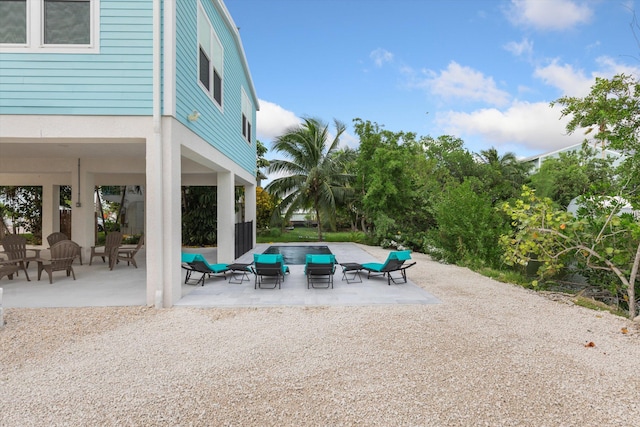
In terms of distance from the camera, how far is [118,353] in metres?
3.99

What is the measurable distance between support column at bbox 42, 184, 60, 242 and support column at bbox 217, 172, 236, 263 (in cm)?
846

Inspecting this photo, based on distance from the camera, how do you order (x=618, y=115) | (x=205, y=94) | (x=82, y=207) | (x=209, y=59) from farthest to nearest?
(x=82, y=207)
(x=209, y=59)
(x=205, y=94)
(x=618, y=115)

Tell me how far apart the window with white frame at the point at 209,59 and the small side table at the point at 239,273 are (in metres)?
4.17

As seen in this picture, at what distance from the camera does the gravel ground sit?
278 centimetres

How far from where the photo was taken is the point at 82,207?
35.6 feet

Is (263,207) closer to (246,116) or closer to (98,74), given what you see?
(246,116)

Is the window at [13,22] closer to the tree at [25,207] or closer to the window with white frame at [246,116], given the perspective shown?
the window with white frame at [246,116]

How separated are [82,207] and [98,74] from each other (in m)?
6.67

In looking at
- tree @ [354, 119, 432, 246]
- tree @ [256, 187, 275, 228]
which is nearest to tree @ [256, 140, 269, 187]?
tree @ [256, 187, 275, 228]

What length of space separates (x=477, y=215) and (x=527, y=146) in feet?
77.6

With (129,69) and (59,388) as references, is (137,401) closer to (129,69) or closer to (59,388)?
(59,388)

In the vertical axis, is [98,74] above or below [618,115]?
above

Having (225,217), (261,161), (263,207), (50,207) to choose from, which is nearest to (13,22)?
(225,217)

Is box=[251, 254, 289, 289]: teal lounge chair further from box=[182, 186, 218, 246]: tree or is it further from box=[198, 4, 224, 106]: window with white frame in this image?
box=[182, 186, 218, 246]: tree
